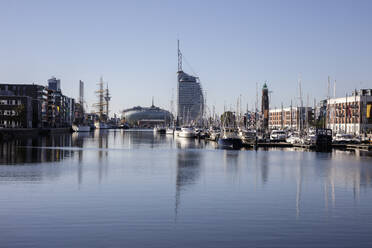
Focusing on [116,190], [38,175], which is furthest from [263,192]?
[38,175]

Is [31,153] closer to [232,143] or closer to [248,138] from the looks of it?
[232,143]

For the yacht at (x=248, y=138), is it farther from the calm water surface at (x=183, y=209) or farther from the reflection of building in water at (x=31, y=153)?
the calm water surface at (x=183, y=209)

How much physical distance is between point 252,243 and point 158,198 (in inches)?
533

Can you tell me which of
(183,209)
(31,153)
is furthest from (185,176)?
(31,153)

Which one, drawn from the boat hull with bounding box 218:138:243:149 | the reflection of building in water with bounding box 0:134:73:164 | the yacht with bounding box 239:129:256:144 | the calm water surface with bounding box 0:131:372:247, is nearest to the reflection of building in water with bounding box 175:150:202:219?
the calm water surface with bounding box 0:131:372:247

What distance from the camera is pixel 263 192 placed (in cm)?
3888

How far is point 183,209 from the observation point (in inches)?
1209

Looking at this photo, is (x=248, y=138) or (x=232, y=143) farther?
(x=248, y=138)

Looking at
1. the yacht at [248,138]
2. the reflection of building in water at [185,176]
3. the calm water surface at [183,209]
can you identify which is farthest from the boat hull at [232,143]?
the calm water surface at [183,209]

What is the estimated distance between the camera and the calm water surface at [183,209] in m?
23.3

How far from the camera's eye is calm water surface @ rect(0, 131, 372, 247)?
916 inches

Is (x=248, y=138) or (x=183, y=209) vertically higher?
(x=248, y=138)

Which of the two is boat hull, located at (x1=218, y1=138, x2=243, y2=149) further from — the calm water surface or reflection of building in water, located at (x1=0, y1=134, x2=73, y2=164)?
the calm water surface

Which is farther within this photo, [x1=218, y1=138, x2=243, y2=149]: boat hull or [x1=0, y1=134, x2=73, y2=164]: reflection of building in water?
[x1=218, y1=138, x2=243, y2=149]: boat hull
